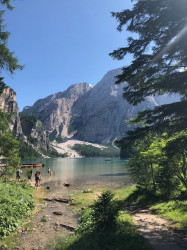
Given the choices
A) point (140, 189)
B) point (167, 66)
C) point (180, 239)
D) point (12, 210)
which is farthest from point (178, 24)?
point (140, 189)

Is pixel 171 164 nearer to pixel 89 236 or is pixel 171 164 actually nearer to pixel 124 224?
pixel 124 224

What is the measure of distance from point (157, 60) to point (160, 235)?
821 cm

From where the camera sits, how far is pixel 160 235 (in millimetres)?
8148

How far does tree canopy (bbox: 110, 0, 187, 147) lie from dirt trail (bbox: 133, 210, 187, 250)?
4187 mm

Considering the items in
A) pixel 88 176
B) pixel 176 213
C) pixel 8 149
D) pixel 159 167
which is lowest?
pixel 88 176

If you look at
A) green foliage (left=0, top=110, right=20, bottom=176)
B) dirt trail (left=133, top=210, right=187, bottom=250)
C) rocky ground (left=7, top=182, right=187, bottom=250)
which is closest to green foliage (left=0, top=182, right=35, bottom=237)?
rocky ground (left=7, top=182, right=187, bottom=250)

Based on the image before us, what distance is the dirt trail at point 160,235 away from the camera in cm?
700

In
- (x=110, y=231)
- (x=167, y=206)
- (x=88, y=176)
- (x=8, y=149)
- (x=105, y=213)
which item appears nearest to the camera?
(x=110, y=231)

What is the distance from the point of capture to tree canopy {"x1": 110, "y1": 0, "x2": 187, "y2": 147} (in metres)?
→ 8.23

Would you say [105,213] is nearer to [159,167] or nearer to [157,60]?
[157,60]

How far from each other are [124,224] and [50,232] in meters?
4.50

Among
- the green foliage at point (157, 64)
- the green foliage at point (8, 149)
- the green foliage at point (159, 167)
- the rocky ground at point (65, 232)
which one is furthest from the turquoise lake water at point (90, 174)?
→ the green foliage at point (157, 64)

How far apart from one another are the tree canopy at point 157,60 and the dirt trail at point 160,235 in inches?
165

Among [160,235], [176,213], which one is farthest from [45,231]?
[176,213]
